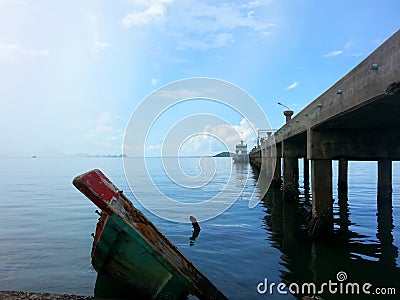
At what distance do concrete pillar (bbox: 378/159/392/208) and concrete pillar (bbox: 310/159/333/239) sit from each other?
6373 millimetres

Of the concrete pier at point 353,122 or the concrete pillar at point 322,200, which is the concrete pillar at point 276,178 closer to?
the concrete pier at point 353,122

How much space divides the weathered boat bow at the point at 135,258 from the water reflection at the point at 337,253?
2.76 m

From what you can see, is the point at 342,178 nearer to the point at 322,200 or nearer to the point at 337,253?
the point at 322,200

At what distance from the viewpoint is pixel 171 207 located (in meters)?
17.9

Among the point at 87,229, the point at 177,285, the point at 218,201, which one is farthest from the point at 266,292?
the point at 218,201

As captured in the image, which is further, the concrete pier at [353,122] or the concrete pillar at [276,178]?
the concrete pillar at [276,178]

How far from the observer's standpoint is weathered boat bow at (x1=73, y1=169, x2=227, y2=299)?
4934 mm

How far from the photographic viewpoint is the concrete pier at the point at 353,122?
597 cm

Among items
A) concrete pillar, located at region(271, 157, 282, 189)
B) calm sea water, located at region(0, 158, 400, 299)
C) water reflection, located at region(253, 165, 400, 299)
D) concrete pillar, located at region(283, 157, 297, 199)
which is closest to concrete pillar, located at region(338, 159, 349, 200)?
concrete pillar, located at region(283, 157, 297, 199)

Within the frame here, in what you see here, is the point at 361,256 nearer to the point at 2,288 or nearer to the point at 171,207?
the point at 2,288

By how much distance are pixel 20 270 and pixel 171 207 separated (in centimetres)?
→ 1035

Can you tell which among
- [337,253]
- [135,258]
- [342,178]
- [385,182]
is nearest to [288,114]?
[342,178]

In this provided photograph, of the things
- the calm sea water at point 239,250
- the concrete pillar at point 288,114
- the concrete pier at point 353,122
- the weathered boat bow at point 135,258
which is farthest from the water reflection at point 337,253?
the concrete pillar at point 288,114

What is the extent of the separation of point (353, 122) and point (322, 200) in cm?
234
